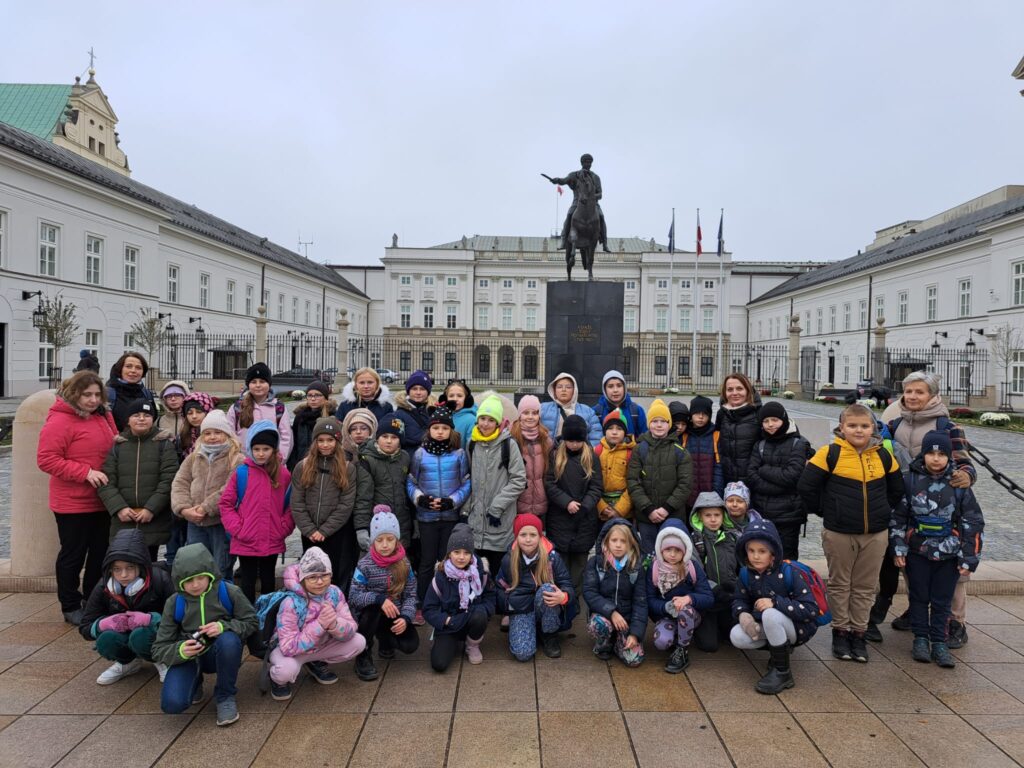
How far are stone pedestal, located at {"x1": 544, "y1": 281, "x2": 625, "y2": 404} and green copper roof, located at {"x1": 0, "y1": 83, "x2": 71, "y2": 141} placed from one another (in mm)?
43377

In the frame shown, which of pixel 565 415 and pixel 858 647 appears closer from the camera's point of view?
pixel 858 647

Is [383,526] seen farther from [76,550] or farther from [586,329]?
[586,329]

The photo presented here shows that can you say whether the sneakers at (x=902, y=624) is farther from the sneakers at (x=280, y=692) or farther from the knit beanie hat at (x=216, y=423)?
the knit beanie hat at (x=216, y=423)

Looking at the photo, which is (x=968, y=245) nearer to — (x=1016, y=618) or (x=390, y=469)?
(x=1016, y=618)

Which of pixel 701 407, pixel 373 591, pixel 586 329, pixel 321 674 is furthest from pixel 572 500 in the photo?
pixel 586 329

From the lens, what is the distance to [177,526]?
4.57 meters

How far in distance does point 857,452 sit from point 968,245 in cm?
3657

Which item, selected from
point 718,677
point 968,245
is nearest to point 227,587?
point 718,677

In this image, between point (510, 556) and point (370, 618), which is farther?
point (510, 556)

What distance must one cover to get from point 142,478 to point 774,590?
13.2 ft

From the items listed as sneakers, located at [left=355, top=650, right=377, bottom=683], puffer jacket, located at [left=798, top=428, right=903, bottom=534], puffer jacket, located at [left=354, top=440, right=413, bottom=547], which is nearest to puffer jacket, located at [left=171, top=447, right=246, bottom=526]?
puffer jacket, located at [left=354, top=440, right=413, bottom=547]

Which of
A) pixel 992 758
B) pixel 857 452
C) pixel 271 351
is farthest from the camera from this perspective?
pixel 271 351

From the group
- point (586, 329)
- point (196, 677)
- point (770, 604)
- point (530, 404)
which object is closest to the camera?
point (196, 677)

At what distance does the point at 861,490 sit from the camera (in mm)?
4012
